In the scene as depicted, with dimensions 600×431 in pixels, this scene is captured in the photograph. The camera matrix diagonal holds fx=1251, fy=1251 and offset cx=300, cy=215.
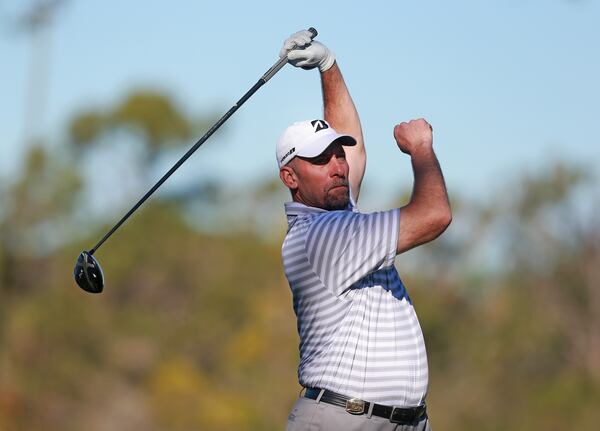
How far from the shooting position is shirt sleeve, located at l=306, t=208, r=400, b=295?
5121 millimetres

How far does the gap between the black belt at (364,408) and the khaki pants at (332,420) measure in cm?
2

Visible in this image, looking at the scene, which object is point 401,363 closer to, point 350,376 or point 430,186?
point 350,376

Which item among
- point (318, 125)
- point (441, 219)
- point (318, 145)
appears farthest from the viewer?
point (318, 125)

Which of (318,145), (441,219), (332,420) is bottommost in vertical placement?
(332,420)

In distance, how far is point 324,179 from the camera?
5.70 meters

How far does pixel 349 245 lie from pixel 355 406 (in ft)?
2.28

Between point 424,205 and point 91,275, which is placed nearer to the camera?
point 424,205

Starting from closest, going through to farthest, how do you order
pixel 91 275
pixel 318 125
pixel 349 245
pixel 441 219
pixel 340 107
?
pixel 441 219 → pixel 349 245 → pixel 318 125 → pixel 91 275 → pixel 340 107

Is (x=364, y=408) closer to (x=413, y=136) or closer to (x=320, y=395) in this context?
(x=320, y=395)

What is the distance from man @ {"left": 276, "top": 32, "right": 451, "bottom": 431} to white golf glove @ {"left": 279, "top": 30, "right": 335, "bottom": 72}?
0.95 meters

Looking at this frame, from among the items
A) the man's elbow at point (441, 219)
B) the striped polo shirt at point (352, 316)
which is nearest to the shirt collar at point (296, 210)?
the striped polo shirt at point (352, 316)

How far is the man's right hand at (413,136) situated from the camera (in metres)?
5.28

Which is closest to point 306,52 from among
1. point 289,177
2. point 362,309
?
point 289,177

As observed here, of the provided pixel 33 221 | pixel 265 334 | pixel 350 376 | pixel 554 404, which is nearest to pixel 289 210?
pixel 350 376
